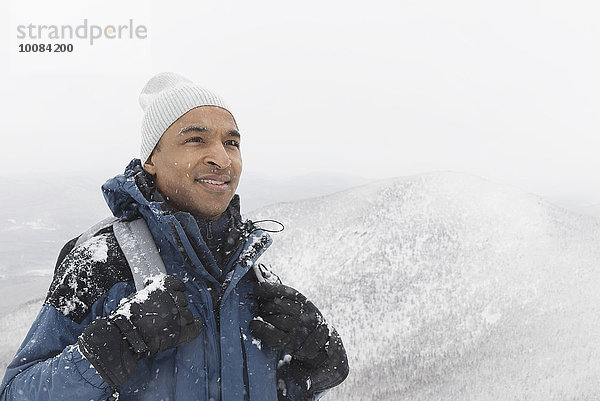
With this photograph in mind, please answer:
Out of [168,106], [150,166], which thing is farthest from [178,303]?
[168,106]

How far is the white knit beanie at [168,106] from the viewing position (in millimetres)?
2324

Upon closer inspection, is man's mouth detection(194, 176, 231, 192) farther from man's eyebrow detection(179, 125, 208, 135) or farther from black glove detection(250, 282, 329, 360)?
black glove detection(250, 282, 329, 360)

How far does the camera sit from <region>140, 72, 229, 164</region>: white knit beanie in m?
2.32

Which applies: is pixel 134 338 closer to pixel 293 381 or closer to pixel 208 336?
pixel 208 336

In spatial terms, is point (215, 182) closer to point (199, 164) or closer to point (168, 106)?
point (199, 164)

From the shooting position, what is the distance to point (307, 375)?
7.82ft

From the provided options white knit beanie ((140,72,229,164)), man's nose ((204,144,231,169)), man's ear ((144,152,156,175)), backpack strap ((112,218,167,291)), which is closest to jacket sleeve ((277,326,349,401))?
backpack strap ((112,218,167,291))

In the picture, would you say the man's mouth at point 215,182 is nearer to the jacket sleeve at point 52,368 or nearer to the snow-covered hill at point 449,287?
the jacket sleeve at point 52,368

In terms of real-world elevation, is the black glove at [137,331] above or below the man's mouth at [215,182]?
below

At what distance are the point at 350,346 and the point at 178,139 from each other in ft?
48.0

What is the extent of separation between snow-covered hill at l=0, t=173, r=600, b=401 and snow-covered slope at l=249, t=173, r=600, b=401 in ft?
0.17

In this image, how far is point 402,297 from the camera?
17.5 m

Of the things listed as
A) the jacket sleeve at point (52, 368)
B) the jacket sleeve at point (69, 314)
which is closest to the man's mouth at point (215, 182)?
the jacket sleeve at point (69, 314)

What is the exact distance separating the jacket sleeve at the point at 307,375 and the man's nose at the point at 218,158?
3.45 feet
